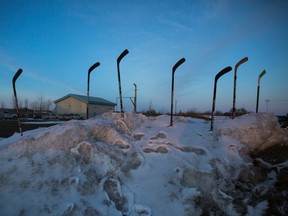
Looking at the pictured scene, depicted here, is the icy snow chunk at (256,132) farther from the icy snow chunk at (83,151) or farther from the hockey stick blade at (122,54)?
the hockey stick blade at (122,54)

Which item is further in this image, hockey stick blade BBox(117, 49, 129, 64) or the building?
the building

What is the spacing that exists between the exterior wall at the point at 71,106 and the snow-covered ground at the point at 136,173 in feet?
135

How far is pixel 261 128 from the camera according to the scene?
4.58 m

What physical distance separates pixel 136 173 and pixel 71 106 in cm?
4650

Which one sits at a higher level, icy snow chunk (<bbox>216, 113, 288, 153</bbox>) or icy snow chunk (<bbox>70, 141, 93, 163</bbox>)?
icy snow chunk (<bbox>216, 113, 288, 153</bbox>)

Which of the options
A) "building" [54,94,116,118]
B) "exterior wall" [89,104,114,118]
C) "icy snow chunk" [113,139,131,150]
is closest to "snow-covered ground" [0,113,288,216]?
"icy snow chunk" [113,139,131,150]

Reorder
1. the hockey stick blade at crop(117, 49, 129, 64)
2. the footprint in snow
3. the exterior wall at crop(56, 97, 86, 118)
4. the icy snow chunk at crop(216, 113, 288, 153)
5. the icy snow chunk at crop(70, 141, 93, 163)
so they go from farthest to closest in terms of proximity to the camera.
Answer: the exterior wall at crop(56, 97, 86, 118) → the hockey stick blade at crop(117, 49, 129, 64) → the icy snow chunk at crop(216, 113, 288, 153) → the footprint in snow → the icy snow chunk at crop(70, 141, 93, 163)

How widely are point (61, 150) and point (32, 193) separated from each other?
868 mm

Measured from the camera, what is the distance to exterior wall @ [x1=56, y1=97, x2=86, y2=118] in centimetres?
4524

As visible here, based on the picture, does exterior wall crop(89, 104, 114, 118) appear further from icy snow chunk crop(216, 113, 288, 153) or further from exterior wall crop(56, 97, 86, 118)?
icy snow chunk crop(216, 113, 288, 153)

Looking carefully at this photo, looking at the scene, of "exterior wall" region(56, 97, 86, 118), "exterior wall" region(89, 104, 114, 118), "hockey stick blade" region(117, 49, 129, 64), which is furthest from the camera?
"exterior wall" region(56, 97, 86, 118)

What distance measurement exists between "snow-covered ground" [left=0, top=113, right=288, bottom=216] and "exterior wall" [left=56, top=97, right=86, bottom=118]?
41131 millimetres

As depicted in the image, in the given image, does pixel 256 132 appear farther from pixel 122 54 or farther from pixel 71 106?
pixel 71 106

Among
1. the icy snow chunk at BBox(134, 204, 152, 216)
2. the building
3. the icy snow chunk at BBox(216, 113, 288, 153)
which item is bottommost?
the icy snow chunk at BBox(134, 204, 152, 216)
